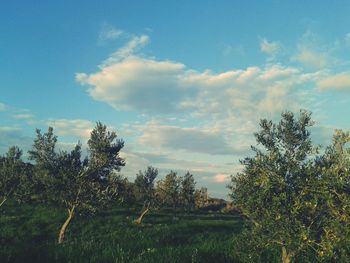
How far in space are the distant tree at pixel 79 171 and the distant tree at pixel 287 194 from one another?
2603cm

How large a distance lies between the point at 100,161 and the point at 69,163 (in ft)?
11.7

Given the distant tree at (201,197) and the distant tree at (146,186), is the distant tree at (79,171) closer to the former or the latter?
the distant tree at (146,186)

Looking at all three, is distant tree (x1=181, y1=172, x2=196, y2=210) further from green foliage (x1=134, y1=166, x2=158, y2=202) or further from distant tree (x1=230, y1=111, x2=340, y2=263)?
distant tree (x1=230, y1=111, x2=340, y2=263)

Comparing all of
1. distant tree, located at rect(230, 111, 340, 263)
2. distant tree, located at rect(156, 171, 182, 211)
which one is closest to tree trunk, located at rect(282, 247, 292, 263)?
distant tree, located at rect(230, 111, 340, 263)

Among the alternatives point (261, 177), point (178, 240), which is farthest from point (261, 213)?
point (178, 240)

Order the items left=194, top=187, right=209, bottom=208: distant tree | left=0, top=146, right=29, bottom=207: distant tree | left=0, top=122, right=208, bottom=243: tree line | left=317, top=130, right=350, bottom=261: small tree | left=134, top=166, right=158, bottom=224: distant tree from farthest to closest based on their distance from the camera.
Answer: left=194, top=187, right=209, bottom=208: distant tree
left=134, top=166, right=158, bottom=224: distant tree
left=0, top=146, right=29, bottom=207: distant tree
left=0, top=122, right=208, bottom=243: tree line
left=317, top=130, right=350, bottom=261: small tree

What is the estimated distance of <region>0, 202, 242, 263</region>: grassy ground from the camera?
861 inches

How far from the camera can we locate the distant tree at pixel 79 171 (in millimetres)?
43625

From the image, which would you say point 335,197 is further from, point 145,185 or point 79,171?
point 145,185

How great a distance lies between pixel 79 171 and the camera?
145ft

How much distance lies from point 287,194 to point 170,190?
60638 millimetres

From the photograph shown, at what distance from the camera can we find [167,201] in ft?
266

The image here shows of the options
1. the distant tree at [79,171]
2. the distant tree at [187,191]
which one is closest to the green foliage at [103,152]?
the distant tree at [79,171]

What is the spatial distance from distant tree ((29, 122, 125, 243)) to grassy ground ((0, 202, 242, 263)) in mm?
3828
